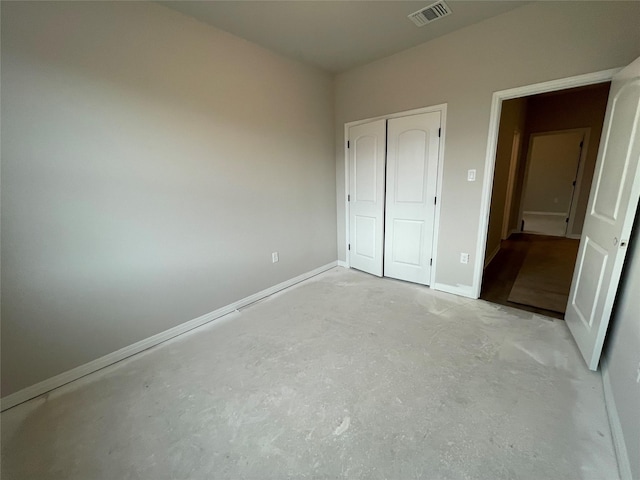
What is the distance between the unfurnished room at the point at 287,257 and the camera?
1.35 metres

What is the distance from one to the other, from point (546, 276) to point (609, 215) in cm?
198

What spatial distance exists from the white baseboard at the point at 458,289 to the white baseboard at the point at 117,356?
1.95 meters

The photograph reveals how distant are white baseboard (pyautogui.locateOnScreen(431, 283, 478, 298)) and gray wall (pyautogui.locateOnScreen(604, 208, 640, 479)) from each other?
1.11m

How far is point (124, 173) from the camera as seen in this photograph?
73.7 inches

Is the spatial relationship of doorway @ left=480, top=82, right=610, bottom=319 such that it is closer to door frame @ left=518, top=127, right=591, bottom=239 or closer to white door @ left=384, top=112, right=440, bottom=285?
door frame @ left=518, top=127, right=591, bottom=239

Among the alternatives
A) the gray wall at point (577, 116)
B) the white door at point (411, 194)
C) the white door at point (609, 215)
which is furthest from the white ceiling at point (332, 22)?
the gray wall at point (577, 116)

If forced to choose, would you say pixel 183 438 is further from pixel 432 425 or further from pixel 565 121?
pixel 565 121

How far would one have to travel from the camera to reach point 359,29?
2.34 metres

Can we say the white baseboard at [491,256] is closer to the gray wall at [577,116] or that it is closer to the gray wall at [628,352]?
the gray wall at [577,116]

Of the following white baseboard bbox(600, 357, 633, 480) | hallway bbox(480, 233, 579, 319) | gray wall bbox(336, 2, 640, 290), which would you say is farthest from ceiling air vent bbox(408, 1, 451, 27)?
white baseboard bbox(600, 357, 633, 480)

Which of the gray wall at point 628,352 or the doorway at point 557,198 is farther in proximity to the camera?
the doorway at point 557,198

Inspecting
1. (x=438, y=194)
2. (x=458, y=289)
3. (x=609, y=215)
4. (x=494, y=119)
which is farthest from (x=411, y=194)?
(x=609, y=215)

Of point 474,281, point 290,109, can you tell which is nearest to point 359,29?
point 290,109

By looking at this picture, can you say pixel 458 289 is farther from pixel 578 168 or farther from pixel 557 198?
pixel 557 198
